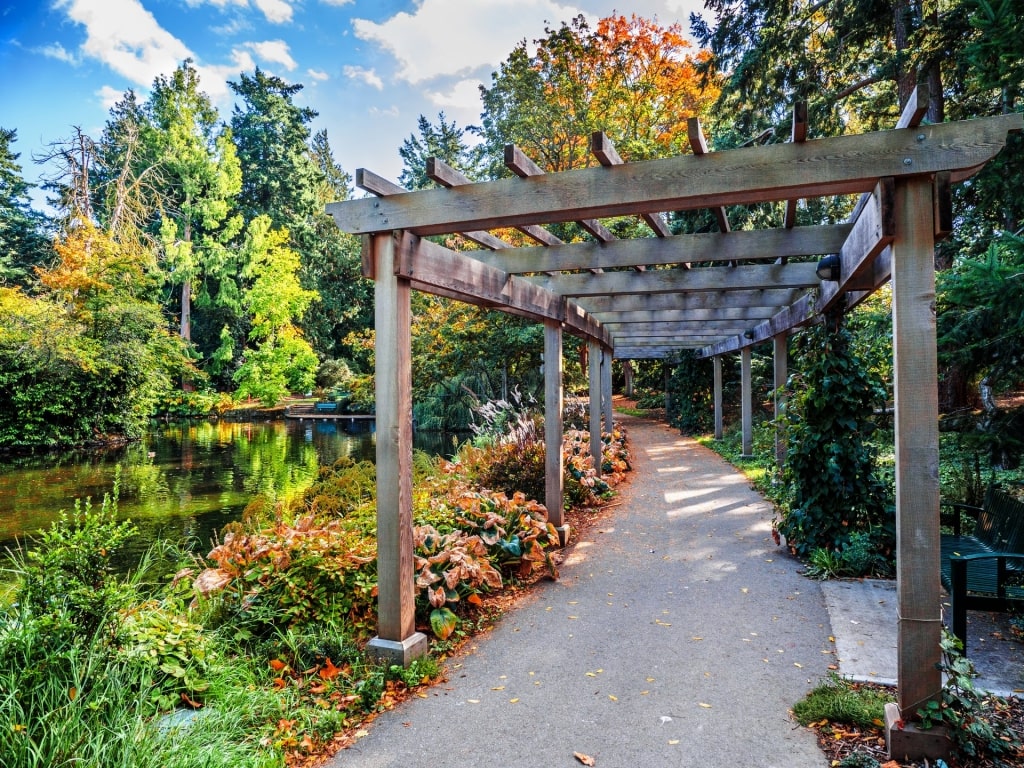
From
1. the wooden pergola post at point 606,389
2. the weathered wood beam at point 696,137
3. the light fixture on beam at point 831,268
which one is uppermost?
the weathered wood beam at point 696,137

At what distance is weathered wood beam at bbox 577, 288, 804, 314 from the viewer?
6.39 metres

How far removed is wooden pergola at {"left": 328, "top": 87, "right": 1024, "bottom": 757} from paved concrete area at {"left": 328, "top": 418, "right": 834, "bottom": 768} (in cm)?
53

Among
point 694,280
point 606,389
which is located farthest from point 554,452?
point 606,389

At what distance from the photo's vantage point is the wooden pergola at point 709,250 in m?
2.38

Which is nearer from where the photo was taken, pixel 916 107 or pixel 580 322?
pixel 916 107

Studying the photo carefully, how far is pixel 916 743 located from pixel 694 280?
3664mm

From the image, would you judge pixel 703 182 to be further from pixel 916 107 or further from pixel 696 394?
pixel 696 394

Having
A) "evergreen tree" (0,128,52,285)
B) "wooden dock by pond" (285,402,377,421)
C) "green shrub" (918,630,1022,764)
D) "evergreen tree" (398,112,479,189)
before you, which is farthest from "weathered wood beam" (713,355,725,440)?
"evergreen tree" (0,128,52,285)

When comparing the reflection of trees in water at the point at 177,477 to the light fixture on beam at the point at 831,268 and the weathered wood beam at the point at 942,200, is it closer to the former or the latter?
the light fixture on beam at the point at 831,268

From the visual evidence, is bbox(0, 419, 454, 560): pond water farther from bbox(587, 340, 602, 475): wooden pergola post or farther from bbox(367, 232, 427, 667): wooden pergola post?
bbox(587, 340, 602, 475): wooden pergola post

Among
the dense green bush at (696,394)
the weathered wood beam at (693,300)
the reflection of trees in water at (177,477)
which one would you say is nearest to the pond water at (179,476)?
the reflection of trees in water at (177,477)

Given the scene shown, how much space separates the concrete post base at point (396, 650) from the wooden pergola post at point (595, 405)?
494cm

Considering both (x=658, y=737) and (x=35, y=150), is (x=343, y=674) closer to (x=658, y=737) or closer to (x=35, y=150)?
(x=658, y=737)

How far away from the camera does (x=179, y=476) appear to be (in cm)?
1152
